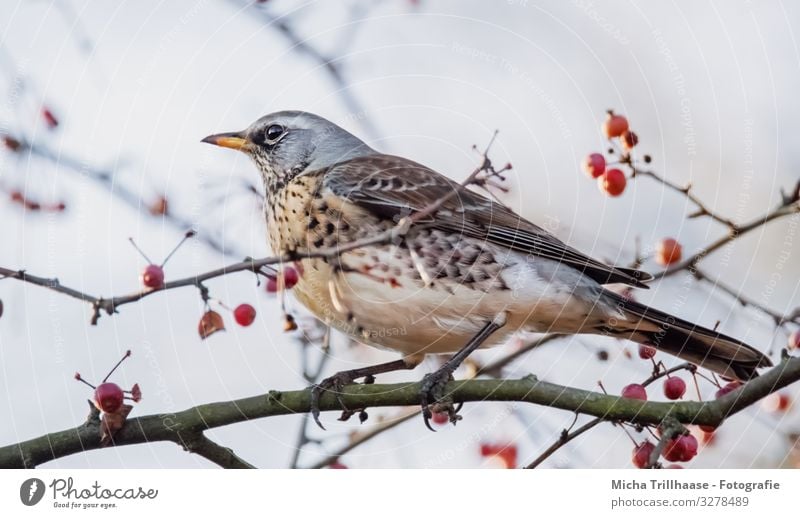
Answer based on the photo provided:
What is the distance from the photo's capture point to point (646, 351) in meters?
2.16

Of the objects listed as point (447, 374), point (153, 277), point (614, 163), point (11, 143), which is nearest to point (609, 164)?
point (614, 163)

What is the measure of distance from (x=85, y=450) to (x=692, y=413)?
1.21 m

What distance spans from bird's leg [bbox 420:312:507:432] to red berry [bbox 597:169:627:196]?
1.25 ft

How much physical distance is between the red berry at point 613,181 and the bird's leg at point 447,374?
382mm

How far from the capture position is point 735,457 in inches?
81.8

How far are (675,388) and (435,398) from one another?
0.52 meters

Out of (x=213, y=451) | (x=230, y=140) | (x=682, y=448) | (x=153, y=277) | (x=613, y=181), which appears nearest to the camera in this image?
(x=153, y=277)

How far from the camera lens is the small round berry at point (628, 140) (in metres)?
2.06

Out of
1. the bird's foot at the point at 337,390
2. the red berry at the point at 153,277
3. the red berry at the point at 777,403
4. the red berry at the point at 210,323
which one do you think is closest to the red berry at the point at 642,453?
the red berry at the point at 777,403

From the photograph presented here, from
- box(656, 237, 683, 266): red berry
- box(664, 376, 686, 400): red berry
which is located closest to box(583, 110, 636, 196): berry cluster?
box(656, 237, 683, 266): red berry

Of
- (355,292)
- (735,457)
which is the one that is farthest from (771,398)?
(355,292)

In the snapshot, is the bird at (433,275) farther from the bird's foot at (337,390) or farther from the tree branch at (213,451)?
the tree branch at (213,451)

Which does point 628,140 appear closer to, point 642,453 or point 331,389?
point 642,453
